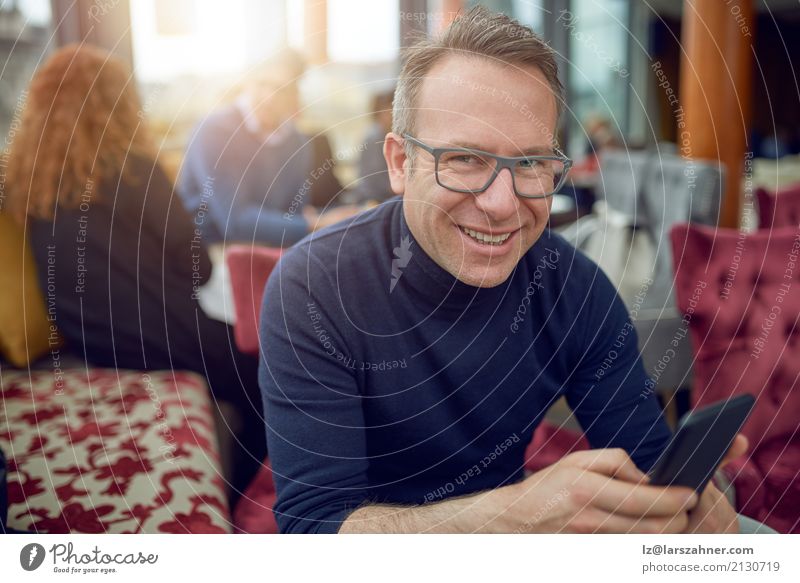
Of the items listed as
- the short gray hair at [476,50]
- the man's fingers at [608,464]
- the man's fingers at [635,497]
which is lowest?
the man's fingers at [635,497]

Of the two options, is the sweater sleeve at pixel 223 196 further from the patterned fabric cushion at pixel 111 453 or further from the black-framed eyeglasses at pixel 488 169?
the black-framed eyeglasses at pixel 488 169

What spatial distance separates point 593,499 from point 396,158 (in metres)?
0.45

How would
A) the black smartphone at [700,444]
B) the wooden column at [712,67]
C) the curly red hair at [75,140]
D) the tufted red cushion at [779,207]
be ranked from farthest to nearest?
the tufted red cushion at [779,207]
the curly red hair at [75,140]
the wooden column at [712,67]
the black smartphone at [700,444]

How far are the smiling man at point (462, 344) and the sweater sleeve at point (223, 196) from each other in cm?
43

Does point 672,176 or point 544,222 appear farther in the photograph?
point 672,176

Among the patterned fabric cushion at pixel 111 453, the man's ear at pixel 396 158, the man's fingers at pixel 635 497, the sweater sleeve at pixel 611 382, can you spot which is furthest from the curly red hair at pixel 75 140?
the man's fingers at pixel 635 497

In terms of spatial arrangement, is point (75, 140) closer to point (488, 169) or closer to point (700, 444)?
point (488, 169)

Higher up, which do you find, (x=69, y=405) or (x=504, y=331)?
(x=504, y=331)

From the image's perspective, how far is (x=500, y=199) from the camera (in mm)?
782

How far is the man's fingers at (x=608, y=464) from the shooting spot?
0.74 metres

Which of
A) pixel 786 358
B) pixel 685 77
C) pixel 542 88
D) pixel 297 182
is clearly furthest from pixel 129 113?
pixel 786 358

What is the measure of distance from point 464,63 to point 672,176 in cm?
115

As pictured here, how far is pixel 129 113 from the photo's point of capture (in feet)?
3.94
